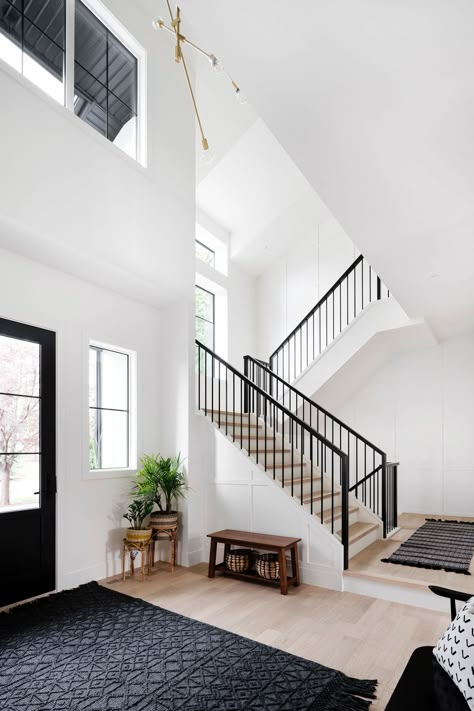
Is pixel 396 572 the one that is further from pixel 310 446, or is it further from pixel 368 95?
pixel 368 95

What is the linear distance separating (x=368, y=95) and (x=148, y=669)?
11.3 feet

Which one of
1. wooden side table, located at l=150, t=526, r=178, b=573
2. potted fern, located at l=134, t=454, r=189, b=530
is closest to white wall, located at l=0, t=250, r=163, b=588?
potted fern, located at l=134, t=454, r=189, b=530

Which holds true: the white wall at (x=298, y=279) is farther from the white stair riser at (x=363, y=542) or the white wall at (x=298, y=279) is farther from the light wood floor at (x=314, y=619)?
the light wood floor at (x=314, y=619)

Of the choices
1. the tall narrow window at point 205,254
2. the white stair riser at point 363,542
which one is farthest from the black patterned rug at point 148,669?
the tall narrow window at point 205,254

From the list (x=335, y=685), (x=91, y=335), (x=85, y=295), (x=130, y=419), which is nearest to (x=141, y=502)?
(x=130, y=419)

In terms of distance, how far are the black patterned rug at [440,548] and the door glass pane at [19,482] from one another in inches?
133

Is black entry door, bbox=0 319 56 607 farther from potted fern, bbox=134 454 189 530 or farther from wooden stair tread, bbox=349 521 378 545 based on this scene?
wooden stair tread, bbox=349 521 378 545

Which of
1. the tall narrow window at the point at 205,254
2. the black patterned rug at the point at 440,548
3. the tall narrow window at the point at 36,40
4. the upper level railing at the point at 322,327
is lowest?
the black patterned rug at the point at 440,548

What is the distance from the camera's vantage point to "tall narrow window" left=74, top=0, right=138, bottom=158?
470 cm

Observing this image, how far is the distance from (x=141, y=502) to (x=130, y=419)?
911 mm

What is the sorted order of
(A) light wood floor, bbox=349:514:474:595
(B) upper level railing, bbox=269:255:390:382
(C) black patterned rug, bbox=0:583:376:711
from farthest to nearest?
(B) upper level railing, bbox=269:255:390:382, (A) light wood floor, bbox=349:514:474:595, (C) black patterned rug, bbox=0:583:376:711

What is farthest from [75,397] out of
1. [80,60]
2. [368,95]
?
[368,95]

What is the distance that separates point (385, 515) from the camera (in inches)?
229

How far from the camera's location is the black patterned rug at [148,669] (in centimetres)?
264
